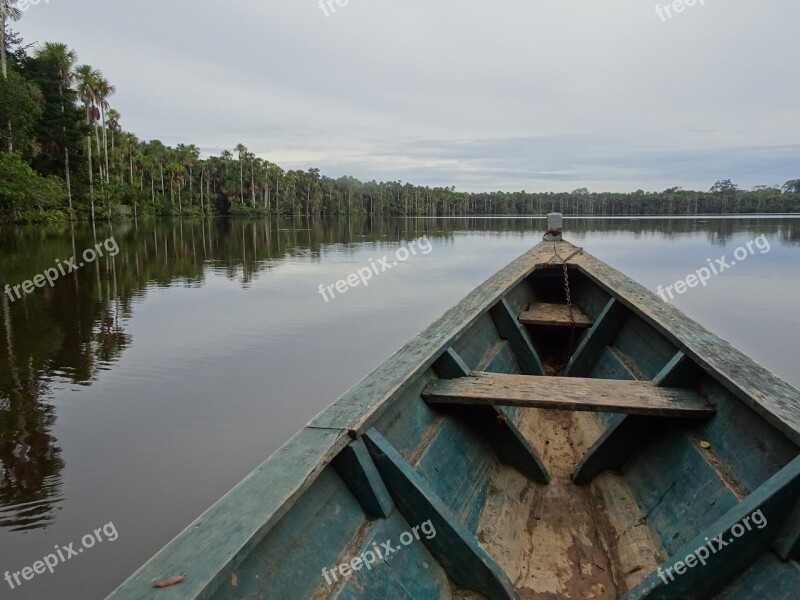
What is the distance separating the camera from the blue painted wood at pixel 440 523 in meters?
2.02

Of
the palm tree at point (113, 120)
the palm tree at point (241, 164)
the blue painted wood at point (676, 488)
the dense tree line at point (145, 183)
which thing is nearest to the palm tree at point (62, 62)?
the dense tree line at point (145, 183)

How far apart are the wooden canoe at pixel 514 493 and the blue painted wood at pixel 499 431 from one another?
0.01 meters

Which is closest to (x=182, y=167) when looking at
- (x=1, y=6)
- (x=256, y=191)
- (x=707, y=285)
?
(x=256, y=191)

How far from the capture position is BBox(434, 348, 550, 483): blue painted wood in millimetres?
3066

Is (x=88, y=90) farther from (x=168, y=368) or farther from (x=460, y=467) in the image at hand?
(x=460, y=467)

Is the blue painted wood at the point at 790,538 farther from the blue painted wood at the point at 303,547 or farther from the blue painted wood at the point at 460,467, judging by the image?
the blue painted wood at the point at 303,547

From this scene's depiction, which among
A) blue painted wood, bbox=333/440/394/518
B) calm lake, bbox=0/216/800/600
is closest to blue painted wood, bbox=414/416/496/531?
blue painted wood, bbox=333/440/394/518

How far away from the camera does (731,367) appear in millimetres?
2506

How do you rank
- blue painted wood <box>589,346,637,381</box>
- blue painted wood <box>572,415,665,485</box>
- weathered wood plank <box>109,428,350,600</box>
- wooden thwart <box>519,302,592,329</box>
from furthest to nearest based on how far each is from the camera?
1. wooden thwart <box>519,302,592,329</box>
2. blue painted wood <box>589,346,637,381</box>
3. blue painted wood <box>572,415,665,485</box>
4. weathered wood plank <box>109,428,350,600</box>

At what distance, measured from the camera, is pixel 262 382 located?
6.95 meters

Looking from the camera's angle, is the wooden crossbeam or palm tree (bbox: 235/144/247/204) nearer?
the wooden crossbeam

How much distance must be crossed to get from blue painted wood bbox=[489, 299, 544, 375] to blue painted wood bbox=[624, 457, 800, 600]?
276 centimetres

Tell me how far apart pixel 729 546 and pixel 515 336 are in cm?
287

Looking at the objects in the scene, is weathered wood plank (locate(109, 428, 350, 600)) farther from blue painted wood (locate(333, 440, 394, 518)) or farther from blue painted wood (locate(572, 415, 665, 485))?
blue painted wood (locate(572, 415, 665, 485))
